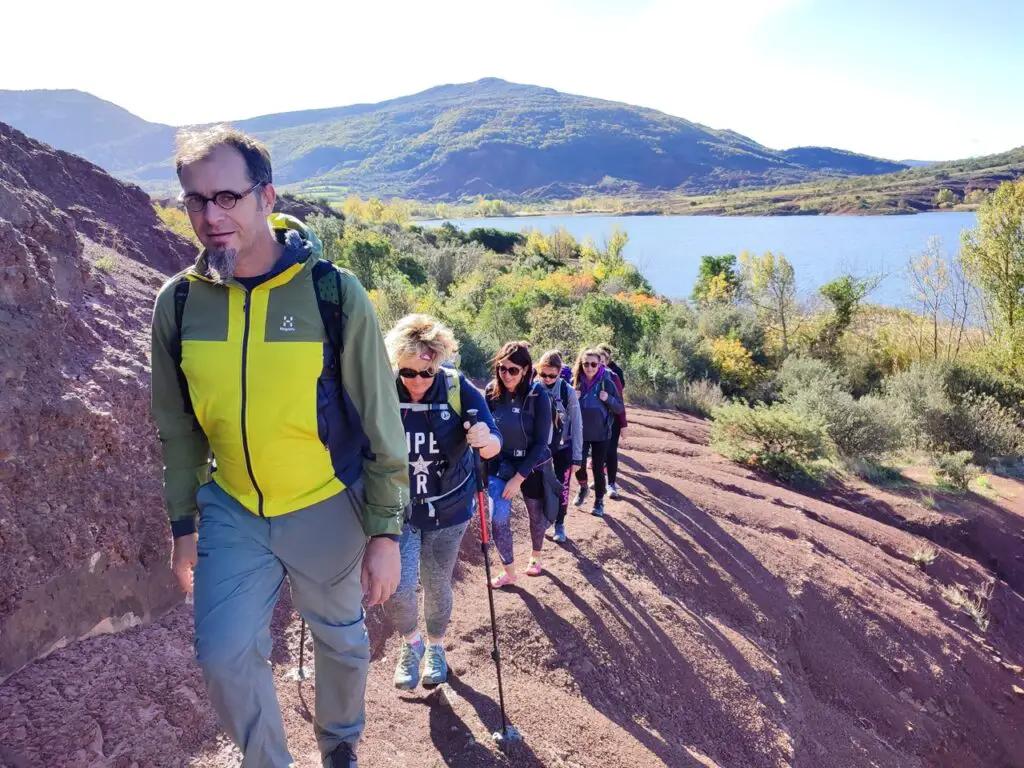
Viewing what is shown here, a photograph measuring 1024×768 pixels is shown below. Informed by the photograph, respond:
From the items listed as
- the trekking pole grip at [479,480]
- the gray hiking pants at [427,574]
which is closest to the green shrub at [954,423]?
the trekking pole grip at [479,480]

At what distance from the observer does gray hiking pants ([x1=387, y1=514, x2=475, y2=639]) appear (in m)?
3.08

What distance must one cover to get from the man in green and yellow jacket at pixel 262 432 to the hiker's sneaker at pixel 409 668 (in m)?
1.30

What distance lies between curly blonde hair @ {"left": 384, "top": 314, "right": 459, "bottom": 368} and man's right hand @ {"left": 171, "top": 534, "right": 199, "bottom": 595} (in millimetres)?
1158

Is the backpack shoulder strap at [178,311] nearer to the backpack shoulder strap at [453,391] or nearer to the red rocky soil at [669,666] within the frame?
the backpack shoulder strap at [453,391]

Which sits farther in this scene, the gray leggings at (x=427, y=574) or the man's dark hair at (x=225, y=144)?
the gray leggings at (x=427, y=574)

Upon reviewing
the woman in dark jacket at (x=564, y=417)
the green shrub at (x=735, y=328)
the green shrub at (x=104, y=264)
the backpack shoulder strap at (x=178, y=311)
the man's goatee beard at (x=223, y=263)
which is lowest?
the green shrub at (x=735, y=328)

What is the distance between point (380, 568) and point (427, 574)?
1.30 metres

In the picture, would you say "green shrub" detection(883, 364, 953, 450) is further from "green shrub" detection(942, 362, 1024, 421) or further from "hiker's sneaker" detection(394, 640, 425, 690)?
"hiker's sneaker" detection(394, 640, 425, 690)

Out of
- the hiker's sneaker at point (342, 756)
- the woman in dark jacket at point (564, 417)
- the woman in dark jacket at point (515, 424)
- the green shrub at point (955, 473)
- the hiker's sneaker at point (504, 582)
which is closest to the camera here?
the hiker's sneaker at point (342, 756)

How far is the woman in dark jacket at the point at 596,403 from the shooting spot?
5.96m

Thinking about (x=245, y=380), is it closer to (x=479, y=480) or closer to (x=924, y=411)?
(x=479, y=480)

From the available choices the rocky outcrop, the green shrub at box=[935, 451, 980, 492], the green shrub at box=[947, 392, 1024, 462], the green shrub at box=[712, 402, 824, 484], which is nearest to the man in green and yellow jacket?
the rocky outcrop

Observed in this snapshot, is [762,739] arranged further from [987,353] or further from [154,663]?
[987,353]

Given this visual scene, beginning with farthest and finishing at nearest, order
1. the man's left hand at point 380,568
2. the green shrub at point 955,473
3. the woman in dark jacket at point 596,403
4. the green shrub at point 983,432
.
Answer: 1. the green shrub at point 983,432
2. the green shrub at point 955,473
3. the woman in dark jacket at point 596,403
4. the man's left hand at point 380,568
